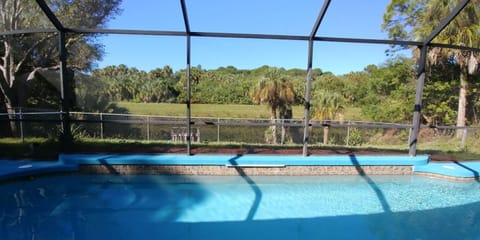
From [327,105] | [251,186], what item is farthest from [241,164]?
[327,105]

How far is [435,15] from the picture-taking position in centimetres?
841

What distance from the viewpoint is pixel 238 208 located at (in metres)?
3.52

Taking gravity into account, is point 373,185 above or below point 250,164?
below

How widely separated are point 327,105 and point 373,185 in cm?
Answer: 853

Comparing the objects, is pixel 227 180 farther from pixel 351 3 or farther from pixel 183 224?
pixel 351 3

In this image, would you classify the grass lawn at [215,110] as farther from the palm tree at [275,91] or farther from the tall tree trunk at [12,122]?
the tall tree trunk at [12,122]

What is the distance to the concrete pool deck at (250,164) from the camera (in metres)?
4.37

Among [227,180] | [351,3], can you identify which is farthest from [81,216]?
[351,3]

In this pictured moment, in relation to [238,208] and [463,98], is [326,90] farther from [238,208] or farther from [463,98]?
[238,208]

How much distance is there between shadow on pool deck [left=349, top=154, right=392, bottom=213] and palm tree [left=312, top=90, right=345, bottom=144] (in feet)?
25.7

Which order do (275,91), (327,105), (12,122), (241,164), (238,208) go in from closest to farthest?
(238,208), (241,164), (12,122), (327,105), (275,91)

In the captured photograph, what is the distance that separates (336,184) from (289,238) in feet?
6.25

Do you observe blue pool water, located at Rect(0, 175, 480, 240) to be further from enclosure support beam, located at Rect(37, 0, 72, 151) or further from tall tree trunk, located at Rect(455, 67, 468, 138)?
tall tree trunk, located at Rect(455, 67, 468, 138)

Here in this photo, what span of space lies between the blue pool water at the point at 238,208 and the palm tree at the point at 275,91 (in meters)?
8.23
